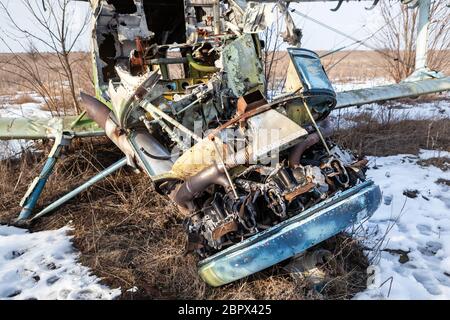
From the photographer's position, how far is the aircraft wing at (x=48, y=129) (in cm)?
436

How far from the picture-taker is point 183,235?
3.54 meters

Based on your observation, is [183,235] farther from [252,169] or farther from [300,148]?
[300,148]

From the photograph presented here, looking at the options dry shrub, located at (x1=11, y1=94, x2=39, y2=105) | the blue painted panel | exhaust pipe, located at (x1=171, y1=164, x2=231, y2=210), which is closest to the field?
the blue painted panel

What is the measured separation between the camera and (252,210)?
7.75ft

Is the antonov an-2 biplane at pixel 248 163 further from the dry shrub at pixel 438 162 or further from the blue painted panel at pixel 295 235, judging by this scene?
the dry shrub at pixel 438 162

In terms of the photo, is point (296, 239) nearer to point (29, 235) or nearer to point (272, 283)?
point (272, 283)

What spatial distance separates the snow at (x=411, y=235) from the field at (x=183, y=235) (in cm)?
1

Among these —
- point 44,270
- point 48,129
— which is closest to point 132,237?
point 44,270

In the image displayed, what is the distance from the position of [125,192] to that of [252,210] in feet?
8.73

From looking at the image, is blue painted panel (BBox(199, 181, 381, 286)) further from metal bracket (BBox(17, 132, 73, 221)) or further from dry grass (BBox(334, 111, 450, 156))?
dry grass (BBox(334, 111, 450, 156))

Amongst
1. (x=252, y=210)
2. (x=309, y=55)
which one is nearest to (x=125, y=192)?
(x=252, y=210)

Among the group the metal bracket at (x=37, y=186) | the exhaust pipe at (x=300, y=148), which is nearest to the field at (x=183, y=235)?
the metal bracket at (x=37, y=186)

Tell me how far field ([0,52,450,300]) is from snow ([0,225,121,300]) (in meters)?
0.02

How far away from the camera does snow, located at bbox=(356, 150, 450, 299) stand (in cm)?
280
